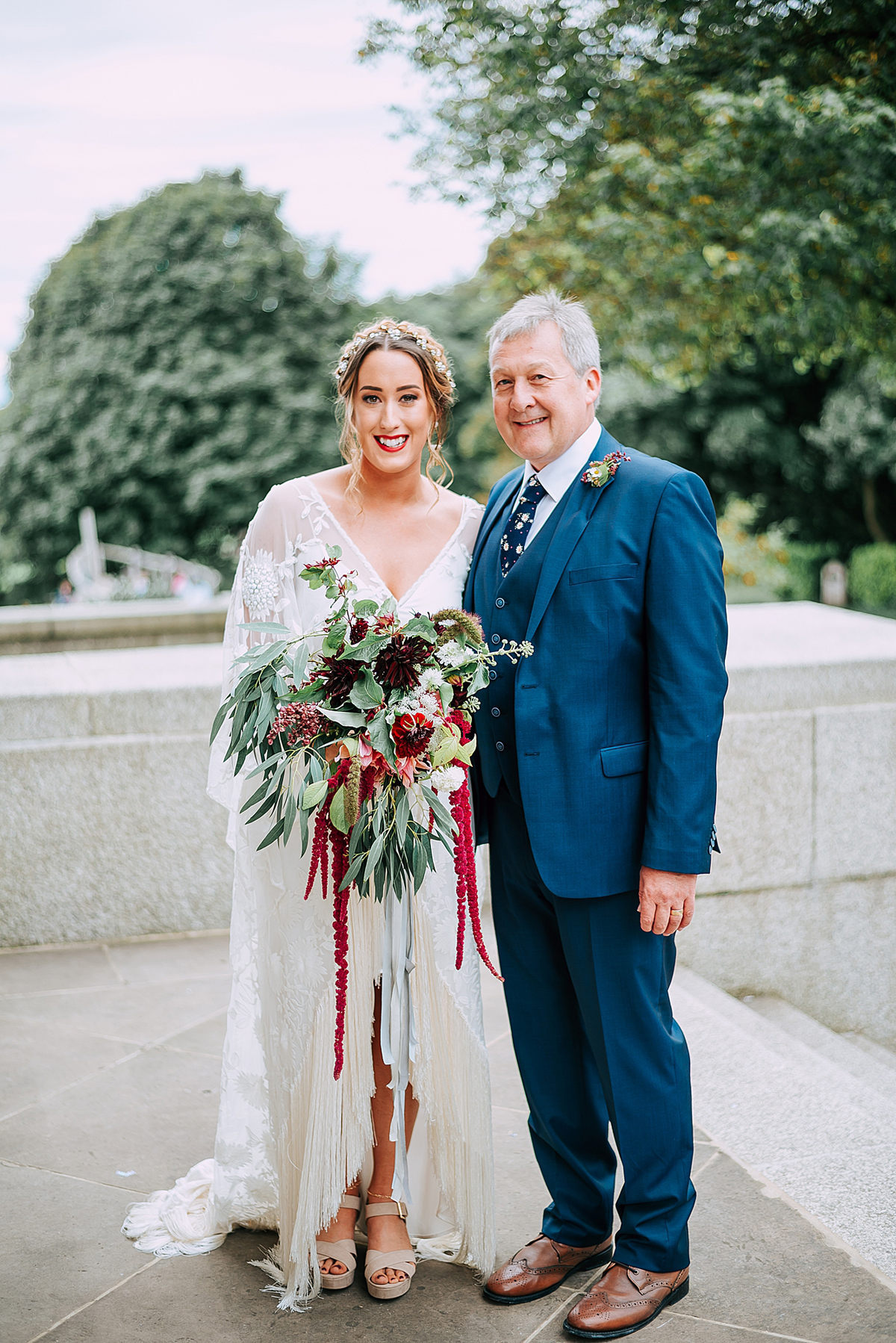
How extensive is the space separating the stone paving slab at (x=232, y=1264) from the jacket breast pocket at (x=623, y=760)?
1253mm

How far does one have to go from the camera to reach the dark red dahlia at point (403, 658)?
2367mm

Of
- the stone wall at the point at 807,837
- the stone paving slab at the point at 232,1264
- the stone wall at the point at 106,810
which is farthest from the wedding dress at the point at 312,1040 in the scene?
the stone wall at the point at 807,837

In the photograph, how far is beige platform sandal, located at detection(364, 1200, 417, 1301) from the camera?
270 centimetres

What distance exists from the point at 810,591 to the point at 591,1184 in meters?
25.3

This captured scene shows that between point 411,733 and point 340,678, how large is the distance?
19cm

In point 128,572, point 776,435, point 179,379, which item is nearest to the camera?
point 776,435

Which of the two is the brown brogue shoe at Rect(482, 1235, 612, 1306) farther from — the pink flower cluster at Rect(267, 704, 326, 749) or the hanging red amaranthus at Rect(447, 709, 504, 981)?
the pink flower cluster at Rect(267, 704, 326, 749)

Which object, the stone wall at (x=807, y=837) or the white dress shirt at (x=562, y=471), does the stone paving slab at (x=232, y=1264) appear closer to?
the stone wall at (x=807, y=837)

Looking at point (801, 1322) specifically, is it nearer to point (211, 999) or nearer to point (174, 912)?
point (211, 999)

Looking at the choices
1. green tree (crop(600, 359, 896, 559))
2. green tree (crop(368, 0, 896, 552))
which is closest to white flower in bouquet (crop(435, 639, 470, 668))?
green tree (crop(368, 0, 896, 552))

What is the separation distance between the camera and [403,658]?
7.76 feet

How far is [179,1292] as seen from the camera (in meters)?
2.72

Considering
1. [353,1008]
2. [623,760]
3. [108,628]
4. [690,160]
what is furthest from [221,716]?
[690,160]

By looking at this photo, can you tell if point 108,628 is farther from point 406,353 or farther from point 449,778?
point 449,778
